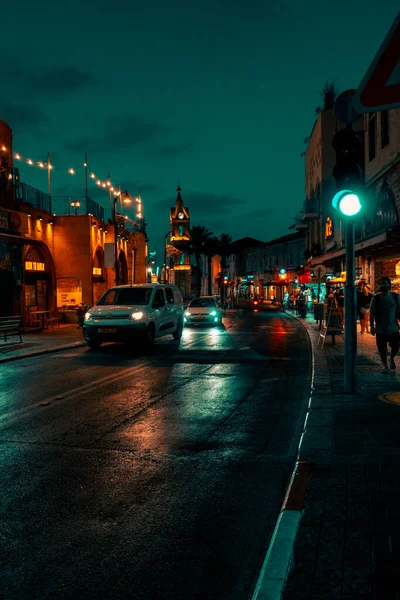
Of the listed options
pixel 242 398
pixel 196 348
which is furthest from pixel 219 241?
pixel 242 398

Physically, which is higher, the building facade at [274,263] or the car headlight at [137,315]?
the building facade at [274,263]

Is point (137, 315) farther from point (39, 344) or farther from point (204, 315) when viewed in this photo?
point (204, 315)

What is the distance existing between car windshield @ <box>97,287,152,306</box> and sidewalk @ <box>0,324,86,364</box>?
175 cm

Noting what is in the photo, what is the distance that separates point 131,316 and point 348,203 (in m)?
9.52

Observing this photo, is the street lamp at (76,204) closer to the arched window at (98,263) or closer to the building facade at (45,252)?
the building facade at (45,252)

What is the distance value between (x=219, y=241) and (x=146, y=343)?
73.4 m

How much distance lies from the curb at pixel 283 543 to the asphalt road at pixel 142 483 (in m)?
0.13

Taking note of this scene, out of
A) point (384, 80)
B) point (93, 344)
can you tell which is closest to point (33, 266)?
point (93, 344)

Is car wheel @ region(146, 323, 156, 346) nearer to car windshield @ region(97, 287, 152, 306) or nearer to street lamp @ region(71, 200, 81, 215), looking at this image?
car windshield @ region(97, 287, 152, 306)

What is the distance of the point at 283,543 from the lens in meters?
3.43

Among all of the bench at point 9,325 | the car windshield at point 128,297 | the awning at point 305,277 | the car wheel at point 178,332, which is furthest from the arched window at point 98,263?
the awning at point 305,277

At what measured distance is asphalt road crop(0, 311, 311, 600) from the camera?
326 centimetres

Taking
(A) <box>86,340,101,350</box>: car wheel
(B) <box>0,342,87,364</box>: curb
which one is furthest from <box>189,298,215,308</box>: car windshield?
(A) <box>86,340,101,350</box>: car wheel

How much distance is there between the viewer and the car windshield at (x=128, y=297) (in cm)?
1766
